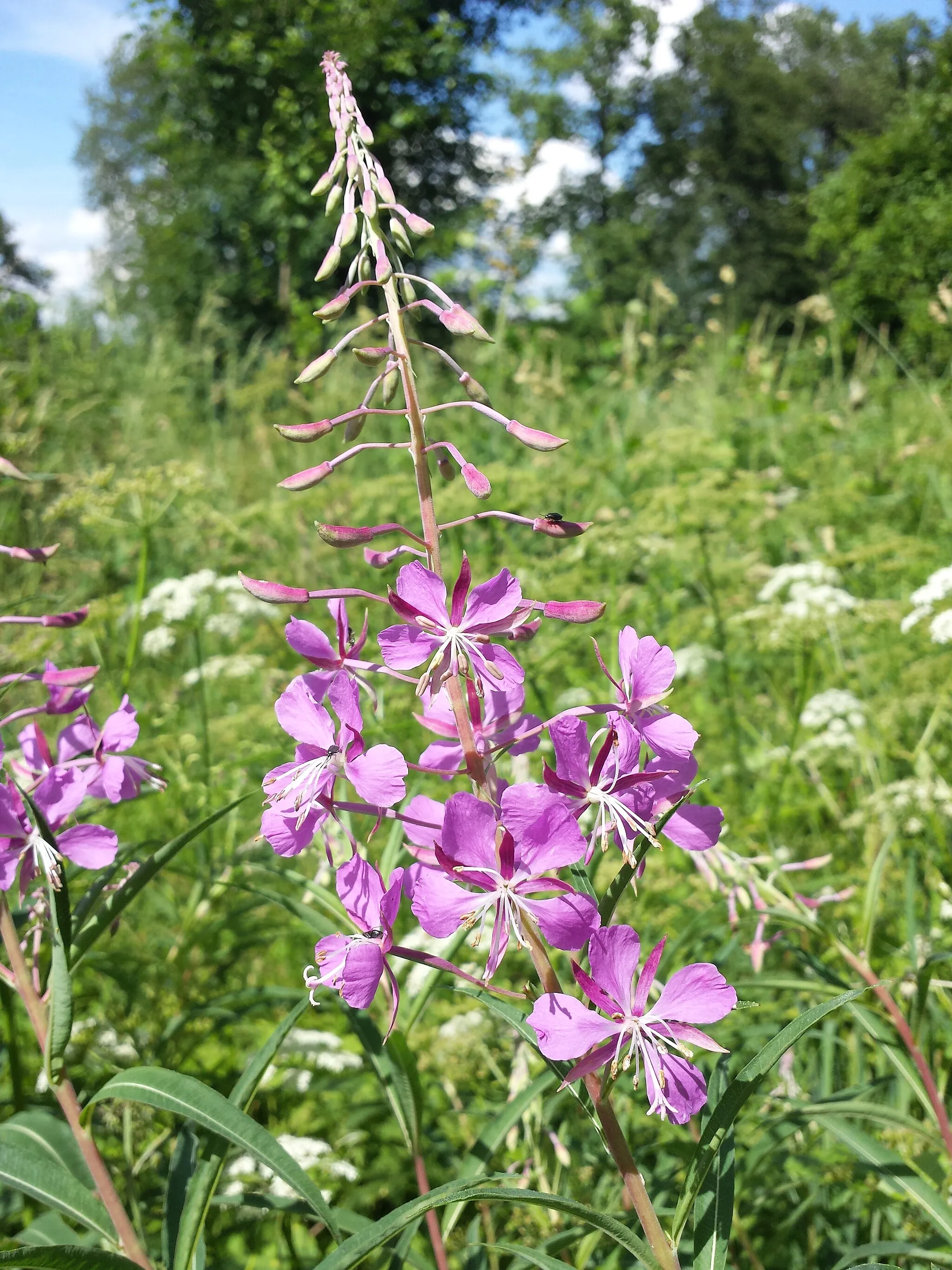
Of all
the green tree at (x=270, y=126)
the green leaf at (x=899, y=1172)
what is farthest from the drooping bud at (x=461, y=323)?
the green tree at (x=270, y=126)

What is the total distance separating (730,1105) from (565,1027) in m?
0.18

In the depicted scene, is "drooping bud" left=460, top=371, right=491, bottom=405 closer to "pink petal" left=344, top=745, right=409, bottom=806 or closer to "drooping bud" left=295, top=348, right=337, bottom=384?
"drooping bud" left=295, top=348, right=337, bottom=384

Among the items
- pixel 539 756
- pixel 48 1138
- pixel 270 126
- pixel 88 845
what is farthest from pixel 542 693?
pixel 270 126

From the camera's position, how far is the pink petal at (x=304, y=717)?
1033 mm

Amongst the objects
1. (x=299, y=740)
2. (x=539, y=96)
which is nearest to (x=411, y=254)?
(x=299, y=740)

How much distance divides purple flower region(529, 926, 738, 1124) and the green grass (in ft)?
1.89

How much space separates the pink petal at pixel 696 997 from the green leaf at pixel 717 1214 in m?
0.12

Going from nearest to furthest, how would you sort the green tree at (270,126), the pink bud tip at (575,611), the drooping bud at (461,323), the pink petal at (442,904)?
the pink petal at (442,904) → the pink bud tip at (575,611) → the drooping bud at (461,323) → the green tree at (270,126)

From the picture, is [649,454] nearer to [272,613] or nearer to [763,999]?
[272,613]

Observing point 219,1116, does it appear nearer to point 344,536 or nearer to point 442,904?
point 442,904

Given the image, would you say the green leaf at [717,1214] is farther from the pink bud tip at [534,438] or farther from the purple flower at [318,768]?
the pink bud tip at [534,438]

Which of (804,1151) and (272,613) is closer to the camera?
(804,1151)

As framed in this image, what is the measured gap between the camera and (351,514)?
4461mm

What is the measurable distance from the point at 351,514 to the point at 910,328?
11.9m
